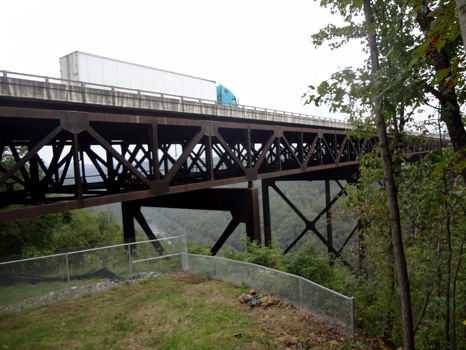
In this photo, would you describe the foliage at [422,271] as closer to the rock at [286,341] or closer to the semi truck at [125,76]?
the rock at [286,341]

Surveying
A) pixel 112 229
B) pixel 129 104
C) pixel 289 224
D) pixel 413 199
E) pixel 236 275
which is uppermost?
pixel 129 104

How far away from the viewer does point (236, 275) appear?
9867mm

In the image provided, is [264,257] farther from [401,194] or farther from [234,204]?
[401,194]

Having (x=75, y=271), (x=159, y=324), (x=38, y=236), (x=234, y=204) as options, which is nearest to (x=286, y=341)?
(x=159, y=324)

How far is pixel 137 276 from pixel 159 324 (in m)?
3.85

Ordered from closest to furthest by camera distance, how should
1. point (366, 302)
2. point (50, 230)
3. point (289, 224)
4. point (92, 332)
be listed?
point (92, 332)
point (366, 302)
point (50, 230)
point (289, 224)

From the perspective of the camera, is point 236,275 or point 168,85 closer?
point 236,275

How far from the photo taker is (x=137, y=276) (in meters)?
11.0

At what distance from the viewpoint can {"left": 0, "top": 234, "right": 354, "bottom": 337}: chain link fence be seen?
7.45 m

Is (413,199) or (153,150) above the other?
(153,150)

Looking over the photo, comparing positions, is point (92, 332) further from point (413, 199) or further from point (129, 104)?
point (413, 199)

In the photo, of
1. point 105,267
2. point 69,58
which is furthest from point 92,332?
point 69,58

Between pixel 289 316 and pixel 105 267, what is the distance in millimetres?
6356

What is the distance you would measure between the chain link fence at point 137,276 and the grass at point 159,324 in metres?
0.36
